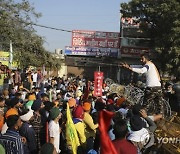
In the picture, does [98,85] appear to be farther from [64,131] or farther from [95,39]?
[95,39]

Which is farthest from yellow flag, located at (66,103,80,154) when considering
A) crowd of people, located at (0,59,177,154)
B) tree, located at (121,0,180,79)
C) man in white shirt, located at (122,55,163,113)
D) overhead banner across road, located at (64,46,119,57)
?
overhead banner across road, located at (64,46,119,57)

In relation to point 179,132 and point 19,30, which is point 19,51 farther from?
point 179,132

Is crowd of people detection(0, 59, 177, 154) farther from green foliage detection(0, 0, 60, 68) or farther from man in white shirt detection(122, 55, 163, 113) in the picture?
green foliage detection(0, 0, 60, 68)

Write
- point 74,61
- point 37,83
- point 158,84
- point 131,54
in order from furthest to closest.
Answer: point 74,61 → point 131,54 → point 37,83 → point 158,84

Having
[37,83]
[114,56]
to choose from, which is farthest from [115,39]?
[37,83]

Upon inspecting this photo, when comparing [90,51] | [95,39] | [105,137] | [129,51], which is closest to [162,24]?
[129,51]

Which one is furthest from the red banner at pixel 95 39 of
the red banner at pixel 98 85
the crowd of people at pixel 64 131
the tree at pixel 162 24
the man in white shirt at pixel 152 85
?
the crowd of people at pixel 64 131

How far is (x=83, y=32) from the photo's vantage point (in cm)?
4259

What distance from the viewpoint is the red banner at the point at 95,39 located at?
1661 inches

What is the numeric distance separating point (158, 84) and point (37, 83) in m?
12.3

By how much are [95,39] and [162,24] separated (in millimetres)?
11071

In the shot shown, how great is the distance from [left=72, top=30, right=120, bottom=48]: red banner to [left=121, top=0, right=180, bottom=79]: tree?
5.77m

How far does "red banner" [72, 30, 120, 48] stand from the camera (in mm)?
42188
